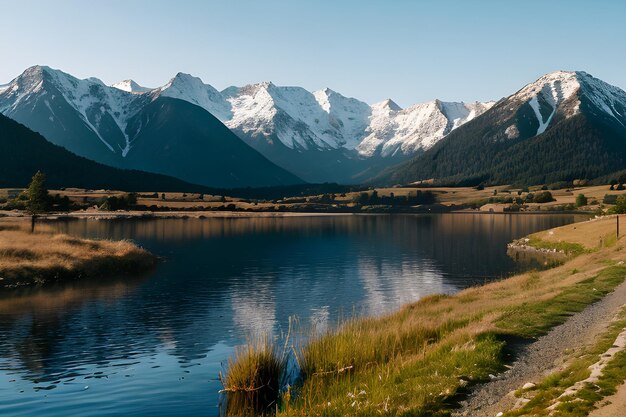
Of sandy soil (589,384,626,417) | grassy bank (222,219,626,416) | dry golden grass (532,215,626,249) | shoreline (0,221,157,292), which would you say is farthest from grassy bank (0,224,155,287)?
dry golden grass (532,215,626,249)

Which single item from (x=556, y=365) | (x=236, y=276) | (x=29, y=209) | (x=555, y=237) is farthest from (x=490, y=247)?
(x=556, y=365)

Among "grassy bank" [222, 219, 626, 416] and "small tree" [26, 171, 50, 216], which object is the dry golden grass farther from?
"small tree" [26, 171, 50, 216]

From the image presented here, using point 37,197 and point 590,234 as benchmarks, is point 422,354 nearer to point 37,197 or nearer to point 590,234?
point 590,234

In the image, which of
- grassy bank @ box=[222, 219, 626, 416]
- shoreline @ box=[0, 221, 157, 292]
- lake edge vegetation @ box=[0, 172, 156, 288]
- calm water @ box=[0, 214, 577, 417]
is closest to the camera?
grassy bank @ box=[222, 219, 626, 416]

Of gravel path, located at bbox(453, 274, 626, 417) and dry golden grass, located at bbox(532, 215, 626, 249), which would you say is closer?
gravel path, located at bbox(453, 274, 626, 417)

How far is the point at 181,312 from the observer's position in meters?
57.2

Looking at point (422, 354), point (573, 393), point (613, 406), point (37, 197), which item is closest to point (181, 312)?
point (422, 354)

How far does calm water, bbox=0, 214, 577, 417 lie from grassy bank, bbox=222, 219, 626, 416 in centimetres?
612

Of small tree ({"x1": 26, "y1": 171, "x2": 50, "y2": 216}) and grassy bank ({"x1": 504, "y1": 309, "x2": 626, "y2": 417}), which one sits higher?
small tree ({"x1": 26, "y1": 171, "x2": 50, "y2": 216})

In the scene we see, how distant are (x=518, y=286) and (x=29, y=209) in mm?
102708

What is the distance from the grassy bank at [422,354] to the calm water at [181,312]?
6116 mm

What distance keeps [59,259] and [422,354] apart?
201 ft

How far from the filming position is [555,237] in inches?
4638

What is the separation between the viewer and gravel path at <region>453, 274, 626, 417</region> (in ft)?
67.9
